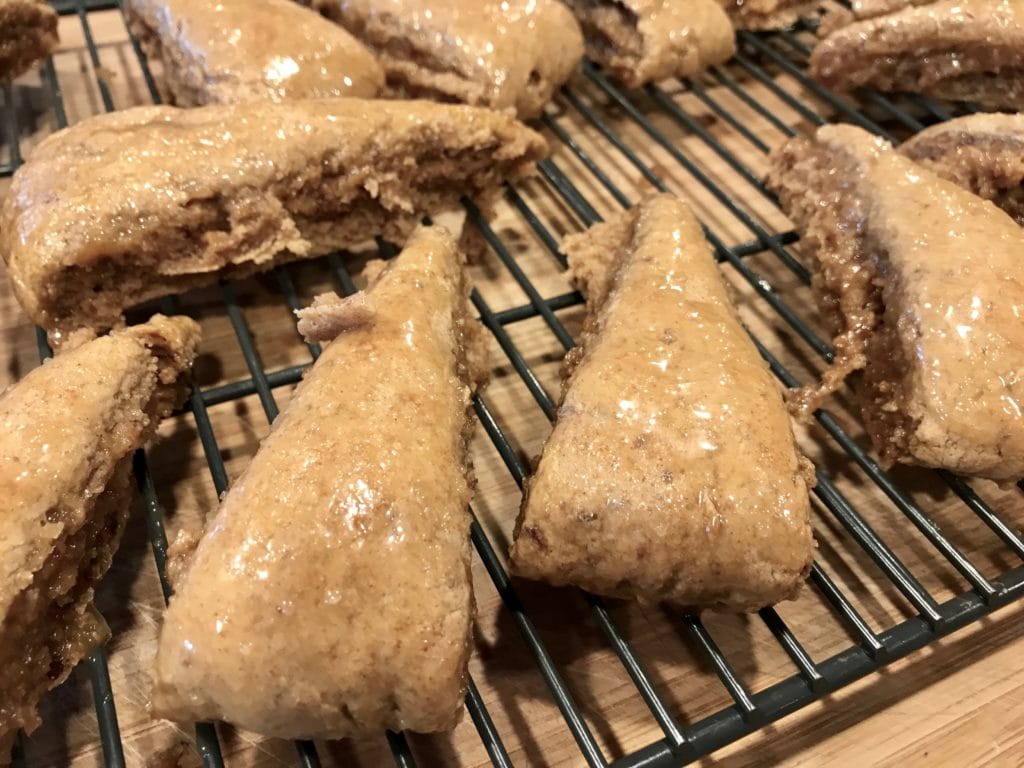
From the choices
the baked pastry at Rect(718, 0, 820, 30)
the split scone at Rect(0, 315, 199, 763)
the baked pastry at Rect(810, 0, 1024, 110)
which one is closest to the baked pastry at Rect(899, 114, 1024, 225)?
the baked pastry at Rect(810, 0, 1024, 110)

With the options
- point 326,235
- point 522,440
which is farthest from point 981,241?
point 326,235

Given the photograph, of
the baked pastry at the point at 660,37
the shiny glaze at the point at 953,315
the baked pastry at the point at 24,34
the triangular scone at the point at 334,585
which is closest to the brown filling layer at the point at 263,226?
the triangular scone at the point at 334,585

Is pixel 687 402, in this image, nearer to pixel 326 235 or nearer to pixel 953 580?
pixel 953 580

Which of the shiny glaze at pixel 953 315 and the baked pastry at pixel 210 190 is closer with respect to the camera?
the shiny glaze at pixel 953 315

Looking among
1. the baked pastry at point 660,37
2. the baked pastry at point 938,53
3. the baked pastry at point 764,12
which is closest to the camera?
the baked pastry at point 938,53

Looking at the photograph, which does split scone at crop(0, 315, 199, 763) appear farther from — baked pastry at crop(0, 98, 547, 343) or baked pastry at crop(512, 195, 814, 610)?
baked pastry at crop(512, 195, 814, 610)

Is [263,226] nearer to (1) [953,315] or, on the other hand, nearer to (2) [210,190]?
(2) [210,190]

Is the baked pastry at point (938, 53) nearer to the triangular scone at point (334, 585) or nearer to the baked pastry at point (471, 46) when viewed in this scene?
the baked pastry at point (471, 46)
